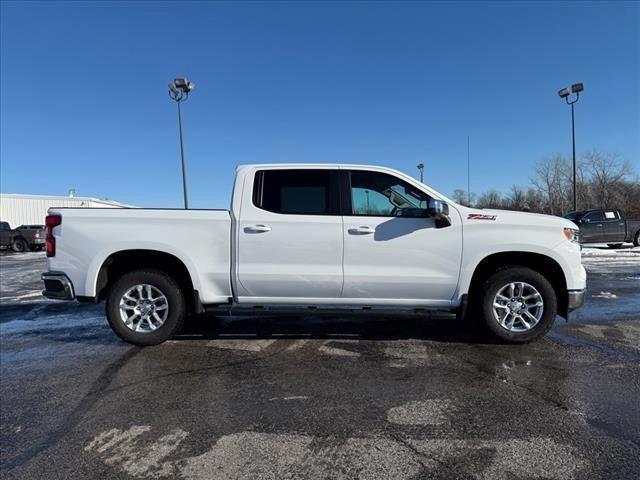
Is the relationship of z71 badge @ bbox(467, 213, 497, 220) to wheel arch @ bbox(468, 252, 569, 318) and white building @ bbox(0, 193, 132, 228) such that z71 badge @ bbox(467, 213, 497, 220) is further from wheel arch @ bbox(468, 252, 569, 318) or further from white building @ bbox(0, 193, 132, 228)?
white building @ bbox(0, 193, 132, 228)

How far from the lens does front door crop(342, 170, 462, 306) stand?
16.0ft

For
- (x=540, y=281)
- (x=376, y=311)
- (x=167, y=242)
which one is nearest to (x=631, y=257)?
(x=540, y=281)

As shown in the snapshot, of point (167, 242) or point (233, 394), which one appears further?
point (167, 242)

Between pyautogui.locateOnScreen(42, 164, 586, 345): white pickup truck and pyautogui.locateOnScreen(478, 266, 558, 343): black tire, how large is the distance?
0.01 m

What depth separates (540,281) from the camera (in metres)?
4.86

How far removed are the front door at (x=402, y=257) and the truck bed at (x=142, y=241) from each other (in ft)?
4.75

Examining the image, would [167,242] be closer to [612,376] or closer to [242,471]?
[242,471]

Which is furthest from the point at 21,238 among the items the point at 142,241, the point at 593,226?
the point at 593,226

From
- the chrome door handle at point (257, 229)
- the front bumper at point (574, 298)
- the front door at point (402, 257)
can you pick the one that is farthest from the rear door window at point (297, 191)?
the front bumper at point (574, 298)

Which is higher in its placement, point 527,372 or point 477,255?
point 477,255

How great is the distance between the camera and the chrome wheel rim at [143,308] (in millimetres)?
5039

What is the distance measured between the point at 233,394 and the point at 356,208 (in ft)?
7.84

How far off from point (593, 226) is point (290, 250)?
62.2 feet

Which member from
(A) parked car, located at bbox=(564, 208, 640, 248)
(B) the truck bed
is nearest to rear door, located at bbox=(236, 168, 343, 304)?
(B) the truck bed
